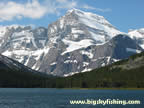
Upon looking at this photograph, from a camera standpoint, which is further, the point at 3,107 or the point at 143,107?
the point at 3,107

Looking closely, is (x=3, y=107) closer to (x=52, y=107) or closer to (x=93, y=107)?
(x=52, y=107)

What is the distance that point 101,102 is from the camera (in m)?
171

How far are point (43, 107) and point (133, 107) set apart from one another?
38775mm

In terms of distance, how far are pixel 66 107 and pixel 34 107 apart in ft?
46.5

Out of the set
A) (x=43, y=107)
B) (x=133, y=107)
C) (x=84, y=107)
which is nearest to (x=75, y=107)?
(x=84, y=107)

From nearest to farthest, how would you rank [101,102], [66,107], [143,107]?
1. [143,107]
2. [66,107]
3. [101,102]

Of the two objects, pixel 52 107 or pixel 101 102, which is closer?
pixel 52 107

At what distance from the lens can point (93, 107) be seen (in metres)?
145

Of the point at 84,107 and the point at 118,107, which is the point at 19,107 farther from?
the point at 118,107

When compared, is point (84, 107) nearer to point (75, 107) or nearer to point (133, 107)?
point (75, 107)

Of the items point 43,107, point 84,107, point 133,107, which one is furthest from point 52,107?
point 133,107

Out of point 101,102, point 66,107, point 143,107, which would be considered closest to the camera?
point 143,107

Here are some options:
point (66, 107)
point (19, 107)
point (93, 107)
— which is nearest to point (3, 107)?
point (19, 107)

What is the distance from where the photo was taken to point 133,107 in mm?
143000
